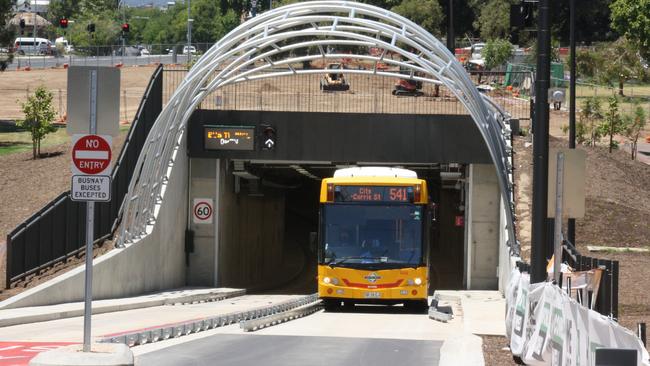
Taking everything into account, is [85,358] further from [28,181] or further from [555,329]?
[28,181]

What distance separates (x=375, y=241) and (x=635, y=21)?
55.9 m

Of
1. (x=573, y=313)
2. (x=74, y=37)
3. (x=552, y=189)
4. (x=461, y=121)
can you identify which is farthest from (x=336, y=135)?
(x=74, y=37)

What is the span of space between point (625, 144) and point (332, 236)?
3444 centimetres

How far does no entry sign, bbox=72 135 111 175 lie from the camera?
628 inches

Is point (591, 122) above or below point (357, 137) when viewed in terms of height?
above

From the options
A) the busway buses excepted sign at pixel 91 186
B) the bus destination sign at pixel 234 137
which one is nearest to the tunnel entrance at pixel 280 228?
the bus destination sign at pixel 234 137

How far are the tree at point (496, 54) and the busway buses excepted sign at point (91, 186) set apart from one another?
6797 centimetres

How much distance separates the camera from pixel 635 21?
3187 inches

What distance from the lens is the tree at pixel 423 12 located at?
101 metres

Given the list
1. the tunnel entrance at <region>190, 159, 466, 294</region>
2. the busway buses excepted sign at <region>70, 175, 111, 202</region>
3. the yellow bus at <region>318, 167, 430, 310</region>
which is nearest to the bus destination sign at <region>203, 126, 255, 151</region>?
the tunnel entrance at <region>190, 159, 466, 294</region>

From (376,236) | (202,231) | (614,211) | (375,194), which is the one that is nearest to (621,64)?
(614,211)

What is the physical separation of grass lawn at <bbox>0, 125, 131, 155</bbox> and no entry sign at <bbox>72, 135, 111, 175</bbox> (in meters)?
33.3

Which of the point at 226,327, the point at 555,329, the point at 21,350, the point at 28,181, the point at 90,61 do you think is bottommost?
the point at 226,327

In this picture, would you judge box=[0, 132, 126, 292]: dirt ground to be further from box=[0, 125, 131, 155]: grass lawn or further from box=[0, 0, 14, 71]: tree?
box=[0, 0, 14, 71]: tree
